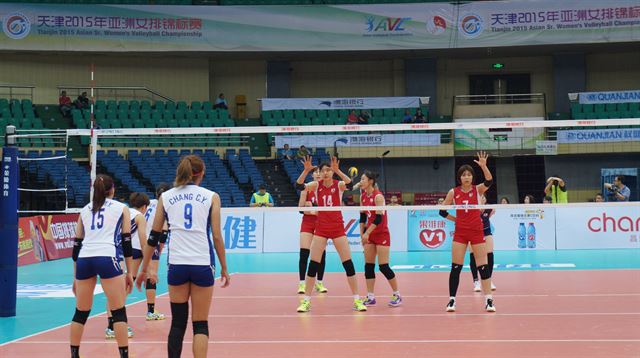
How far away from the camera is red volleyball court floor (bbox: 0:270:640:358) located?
24.9 feet

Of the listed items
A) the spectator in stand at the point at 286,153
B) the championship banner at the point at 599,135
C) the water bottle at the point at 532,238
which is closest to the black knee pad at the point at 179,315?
the water bottle at the point at 532,238

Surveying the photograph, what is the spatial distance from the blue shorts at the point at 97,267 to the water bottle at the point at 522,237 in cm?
1490

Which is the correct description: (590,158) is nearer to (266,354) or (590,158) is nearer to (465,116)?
(465,116)

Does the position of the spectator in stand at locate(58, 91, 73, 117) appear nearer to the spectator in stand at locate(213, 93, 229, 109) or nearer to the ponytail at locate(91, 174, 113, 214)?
the spectator in stand at locate(213, 93, 229, 109)

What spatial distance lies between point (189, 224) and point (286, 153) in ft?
72.3

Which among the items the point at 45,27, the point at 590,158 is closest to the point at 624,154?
the point at 590,158

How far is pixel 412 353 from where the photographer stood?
24.2ft

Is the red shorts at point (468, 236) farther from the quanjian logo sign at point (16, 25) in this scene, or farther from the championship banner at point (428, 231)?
the quanjian logo sign at point (16, 25)

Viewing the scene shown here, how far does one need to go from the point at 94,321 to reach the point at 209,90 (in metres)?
25.9

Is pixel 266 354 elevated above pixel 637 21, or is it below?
below

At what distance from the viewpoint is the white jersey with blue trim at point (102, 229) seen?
6.83 metres

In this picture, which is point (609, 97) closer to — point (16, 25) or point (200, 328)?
point (16, 25)

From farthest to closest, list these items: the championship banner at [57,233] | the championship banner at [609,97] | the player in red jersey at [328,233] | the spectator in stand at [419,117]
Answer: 1. the championship banner at [609,97]
2. the spectator in stand at [419,117]
3. the championship banner at [57,233]
4. the player in red jersey at [328,233]

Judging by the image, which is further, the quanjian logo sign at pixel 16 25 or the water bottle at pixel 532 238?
the quanjian logo sign at pixel 16 25
